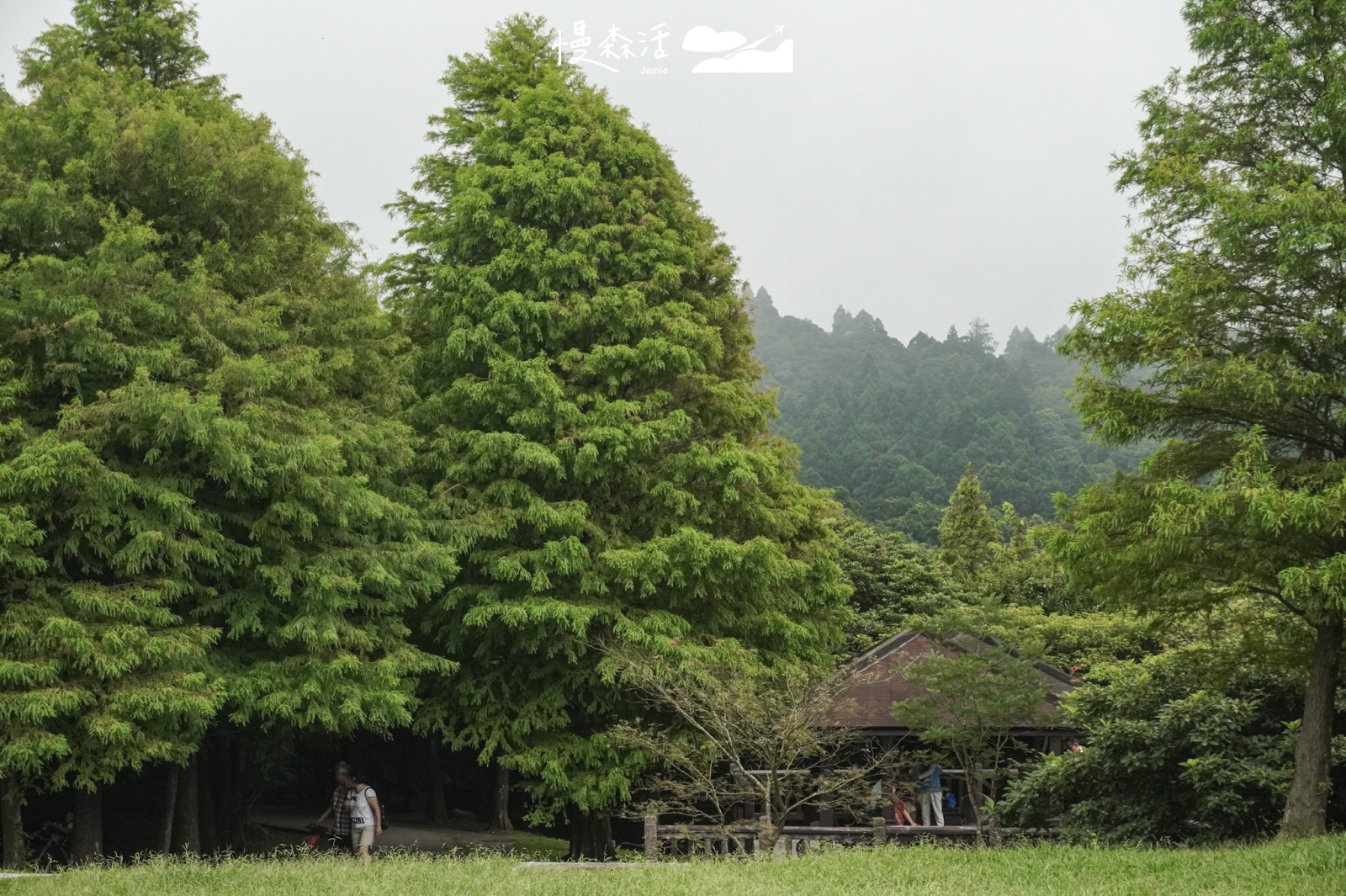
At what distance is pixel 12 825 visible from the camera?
43.6ft

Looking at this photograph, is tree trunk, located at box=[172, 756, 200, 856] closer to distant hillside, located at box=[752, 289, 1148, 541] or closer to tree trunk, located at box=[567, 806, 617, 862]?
tree trunk, located at box=[567, 806, 617, 862]

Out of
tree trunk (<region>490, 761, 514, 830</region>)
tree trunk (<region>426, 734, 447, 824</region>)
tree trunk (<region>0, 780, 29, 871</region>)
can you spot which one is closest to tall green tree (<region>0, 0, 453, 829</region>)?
tree trunk (<region>0, 780, 29, 871</region>)

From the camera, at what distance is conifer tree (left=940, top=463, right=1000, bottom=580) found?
44156mm

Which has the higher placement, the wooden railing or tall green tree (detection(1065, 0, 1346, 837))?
tall green tree (detection(1065, 0, 1346, 837))

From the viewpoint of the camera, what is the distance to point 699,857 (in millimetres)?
12641

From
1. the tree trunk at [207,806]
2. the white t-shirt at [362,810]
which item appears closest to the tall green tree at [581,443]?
the white t-shirt at [362,810]

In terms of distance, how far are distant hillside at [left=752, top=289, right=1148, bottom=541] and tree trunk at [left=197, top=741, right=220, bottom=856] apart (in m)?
42.0

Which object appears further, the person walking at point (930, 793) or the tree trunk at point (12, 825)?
the person walking at point (930, 793)

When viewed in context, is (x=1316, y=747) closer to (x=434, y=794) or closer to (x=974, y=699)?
(x=974, y=699)

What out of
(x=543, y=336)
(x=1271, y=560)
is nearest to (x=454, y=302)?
(x=543, y=336)

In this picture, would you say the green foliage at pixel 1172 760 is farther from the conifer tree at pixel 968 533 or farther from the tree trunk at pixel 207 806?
the conifer tree at pixel 968 533

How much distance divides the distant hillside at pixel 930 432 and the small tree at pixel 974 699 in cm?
3711

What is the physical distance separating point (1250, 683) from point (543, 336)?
35.3ft

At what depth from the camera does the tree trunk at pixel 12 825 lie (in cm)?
1288
